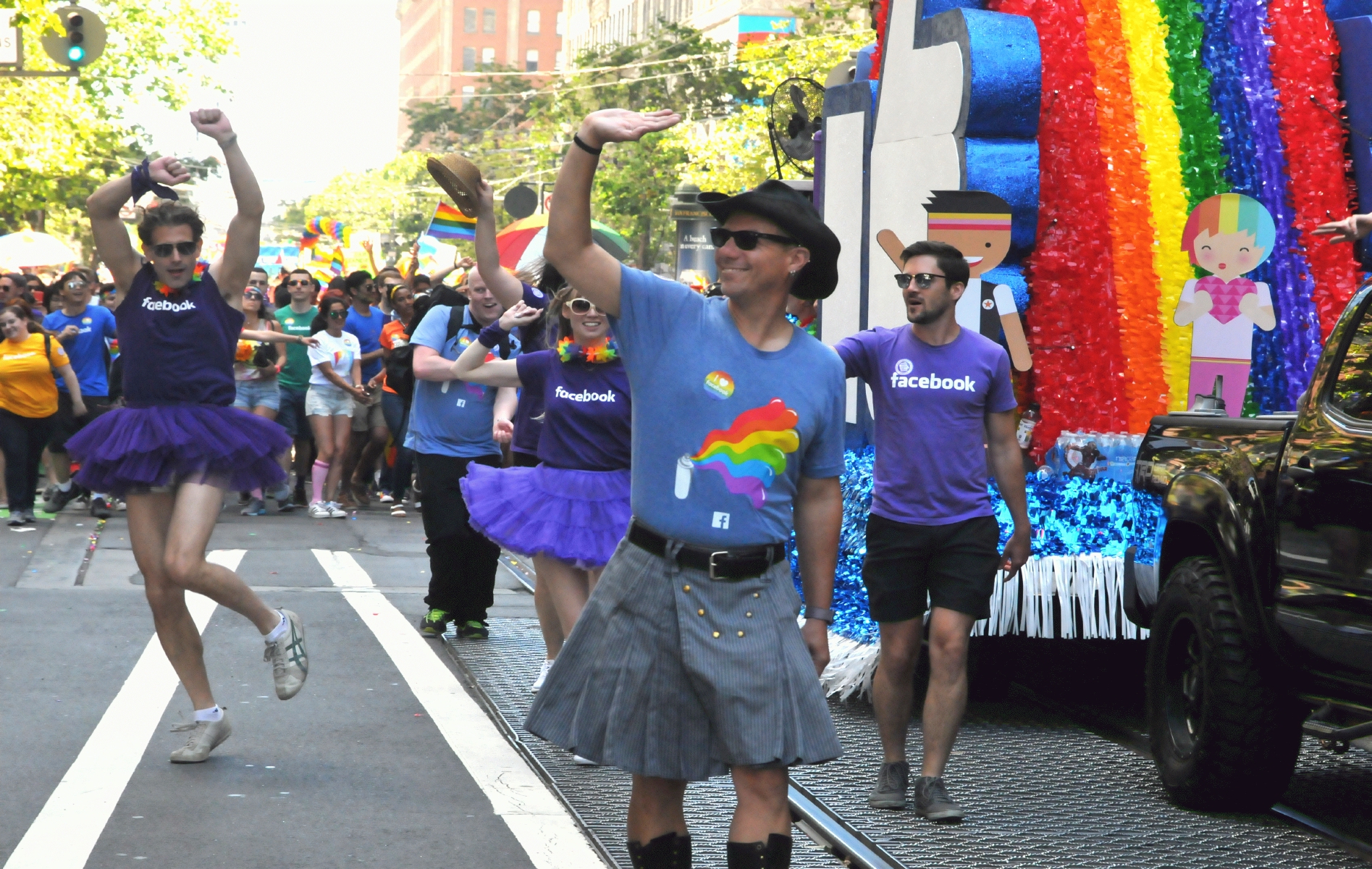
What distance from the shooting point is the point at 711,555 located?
12.9 ft

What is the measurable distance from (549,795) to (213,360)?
6.52 ft

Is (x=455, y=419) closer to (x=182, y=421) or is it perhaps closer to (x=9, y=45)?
(x=182, y=421)

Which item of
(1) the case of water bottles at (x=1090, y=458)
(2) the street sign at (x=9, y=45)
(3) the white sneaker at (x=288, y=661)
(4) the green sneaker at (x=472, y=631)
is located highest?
(2) the street sign at (x=9, y=45)

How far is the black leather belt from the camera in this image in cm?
395

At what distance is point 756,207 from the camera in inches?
156

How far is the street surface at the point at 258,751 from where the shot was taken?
5352 millimetres

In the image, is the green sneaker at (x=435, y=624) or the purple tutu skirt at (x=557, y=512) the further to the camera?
the green sneaker at (x=435, y=624)

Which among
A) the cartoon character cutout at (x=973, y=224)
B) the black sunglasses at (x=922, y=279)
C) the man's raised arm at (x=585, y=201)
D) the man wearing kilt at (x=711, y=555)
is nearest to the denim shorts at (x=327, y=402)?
the cartoon character cutout at (x=973, y=224)

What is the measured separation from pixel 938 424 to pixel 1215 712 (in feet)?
4.45

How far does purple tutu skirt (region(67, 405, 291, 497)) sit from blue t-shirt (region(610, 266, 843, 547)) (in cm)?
268

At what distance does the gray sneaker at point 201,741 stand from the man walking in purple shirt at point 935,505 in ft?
7.87

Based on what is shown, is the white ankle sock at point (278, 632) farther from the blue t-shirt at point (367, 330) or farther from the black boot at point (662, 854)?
the blue t-shirt at point (367, 330)

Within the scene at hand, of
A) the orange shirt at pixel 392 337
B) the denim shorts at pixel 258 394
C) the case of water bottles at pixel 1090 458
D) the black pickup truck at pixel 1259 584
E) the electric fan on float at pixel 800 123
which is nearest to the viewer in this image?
the black pickup truck at pixel 1259 584

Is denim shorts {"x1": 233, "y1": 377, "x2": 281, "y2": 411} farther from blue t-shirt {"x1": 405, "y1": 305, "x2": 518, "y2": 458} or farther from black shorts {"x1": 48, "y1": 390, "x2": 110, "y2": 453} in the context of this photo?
blue t-shirt {"x1": 405, "y1": 305, "x2": 518, "y2": 458}
